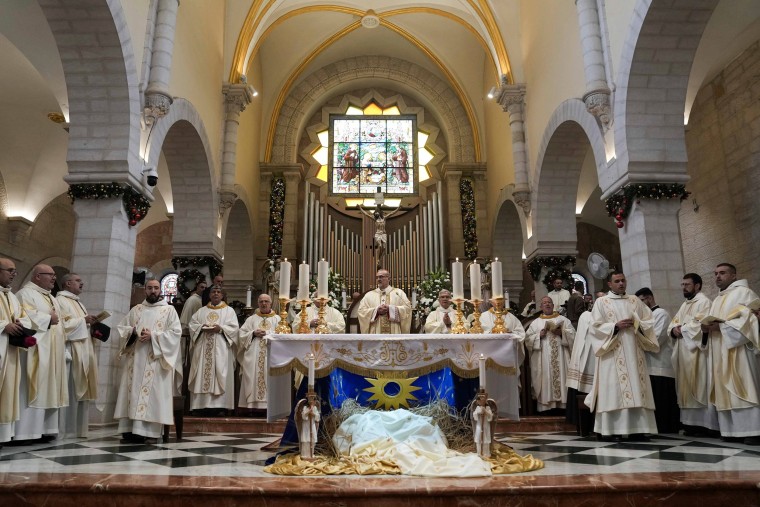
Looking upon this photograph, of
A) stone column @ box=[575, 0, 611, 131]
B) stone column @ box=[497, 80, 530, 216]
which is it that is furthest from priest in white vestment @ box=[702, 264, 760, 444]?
stone column @ box=[497, 80, 530, 216]

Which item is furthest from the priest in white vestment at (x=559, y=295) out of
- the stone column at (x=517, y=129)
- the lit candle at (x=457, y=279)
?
the lit candle at (x=457, y=279)

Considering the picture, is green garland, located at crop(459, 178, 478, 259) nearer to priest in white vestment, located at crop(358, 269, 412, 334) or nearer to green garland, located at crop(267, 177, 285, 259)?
green garland, located at crop(267, 177, 285, 259)

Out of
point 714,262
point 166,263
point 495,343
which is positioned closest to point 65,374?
point 495,343

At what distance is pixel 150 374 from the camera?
6.12m

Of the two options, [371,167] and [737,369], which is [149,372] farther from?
[371,167]

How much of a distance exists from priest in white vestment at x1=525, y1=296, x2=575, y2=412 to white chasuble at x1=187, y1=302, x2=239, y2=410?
14.0 ft

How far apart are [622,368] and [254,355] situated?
5093mm

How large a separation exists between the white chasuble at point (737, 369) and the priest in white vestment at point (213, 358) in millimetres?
5873

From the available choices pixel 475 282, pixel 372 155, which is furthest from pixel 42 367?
pixel 372 155

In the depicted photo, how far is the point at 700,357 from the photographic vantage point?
6.43 metres

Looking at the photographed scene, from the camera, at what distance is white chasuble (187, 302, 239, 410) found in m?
8.53

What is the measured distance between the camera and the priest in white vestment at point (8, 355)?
17.7ft

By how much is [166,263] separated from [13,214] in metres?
4.39

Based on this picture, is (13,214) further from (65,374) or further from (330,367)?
(330,367)
